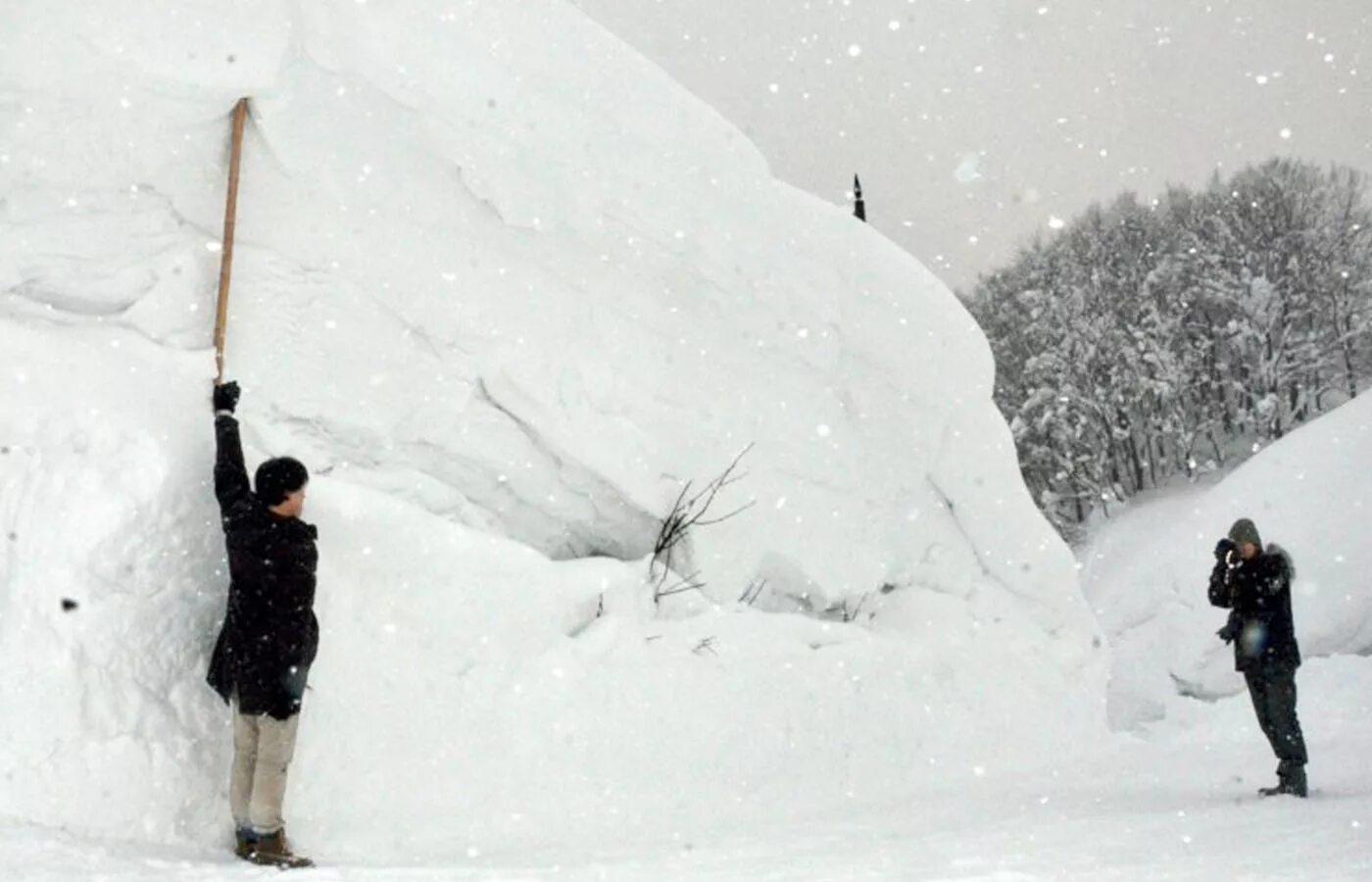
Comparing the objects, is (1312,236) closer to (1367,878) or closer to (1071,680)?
(1071,680)

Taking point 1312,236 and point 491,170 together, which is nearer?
point 491,170

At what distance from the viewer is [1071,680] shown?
8477 millimetres

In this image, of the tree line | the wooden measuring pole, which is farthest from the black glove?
the tree line

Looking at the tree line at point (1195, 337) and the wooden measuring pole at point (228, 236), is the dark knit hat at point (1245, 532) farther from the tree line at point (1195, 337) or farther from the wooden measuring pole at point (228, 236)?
the tree line at point (1195, 337)

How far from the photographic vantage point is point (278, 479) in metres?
3.74

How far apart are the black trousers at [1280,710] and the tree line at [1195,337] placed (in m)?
25.1

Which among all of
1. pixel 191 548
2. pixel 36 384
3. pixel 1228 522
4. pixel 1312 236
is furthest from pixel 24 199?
pixel 1312 236

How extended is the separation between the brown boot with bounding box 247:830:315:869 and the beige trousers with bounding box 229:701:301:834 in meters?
0.03

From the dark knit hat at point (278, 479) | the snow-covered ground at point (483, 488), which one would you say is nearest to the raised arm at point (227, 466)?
the dark knit hat at point (278, 479)

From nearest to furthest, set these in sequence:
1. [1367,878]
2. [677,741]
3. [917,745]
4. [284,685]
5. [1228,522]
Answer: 1. [1367,878]
2. [284,685]
3. [677,741]
4. [917,745]
5. [1228,522]

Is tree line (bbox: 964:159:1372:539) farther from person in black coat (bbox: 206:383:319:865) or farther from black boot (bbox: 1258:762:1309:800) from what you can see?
person in black coat (bbox: 206:383:319:865)

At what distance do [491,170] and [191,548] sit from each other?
248 centimetres

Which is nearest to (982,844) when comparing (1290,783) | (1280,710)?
(1290,783)

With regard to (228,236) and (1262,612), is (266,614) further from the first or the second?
(1262,612)
